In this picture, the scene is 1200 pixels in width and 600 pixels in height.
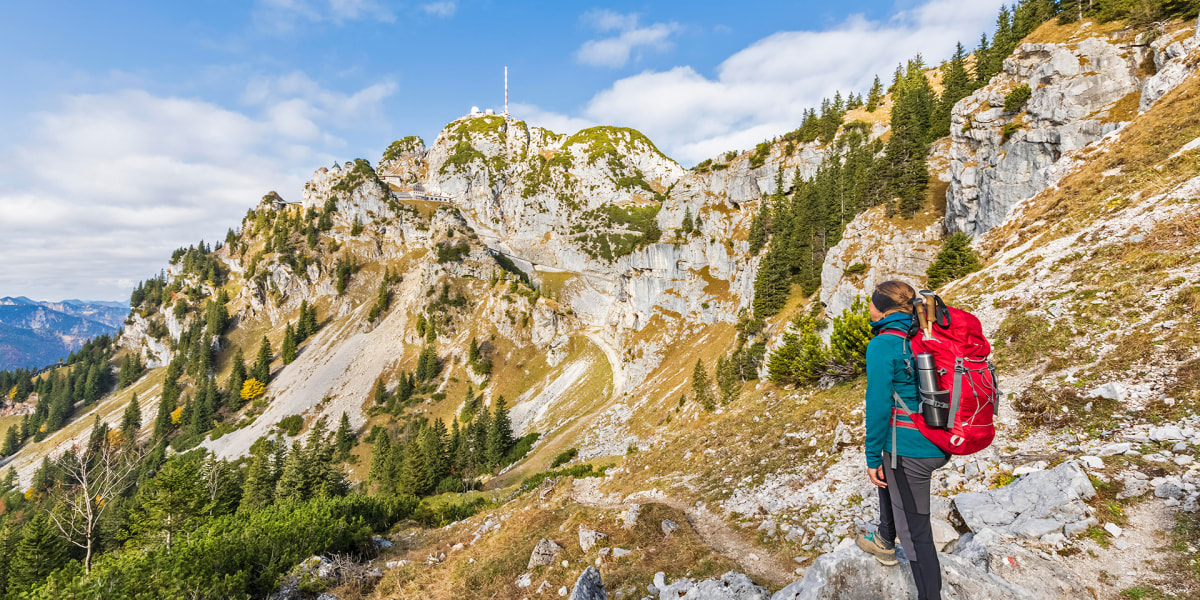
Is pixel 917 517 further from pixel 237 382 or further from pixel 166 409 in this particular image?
pixel 166 409

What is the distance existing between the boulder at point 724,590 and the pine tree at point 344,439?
104 metres

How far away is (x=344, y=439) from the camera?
94.9m

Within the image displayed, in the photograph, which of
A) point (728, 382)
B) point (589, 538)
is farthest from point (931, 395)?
point (728, 382)

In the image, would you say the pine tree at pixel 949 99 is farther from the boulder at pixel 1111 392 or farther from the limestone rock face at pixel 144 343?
the limestone rock face at pixel 144 343

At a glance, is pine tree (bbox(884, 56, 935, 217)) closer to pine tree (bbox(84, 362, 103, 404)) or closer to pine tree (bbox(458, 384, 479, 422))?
pine tree (bbox(458, 384, 479, 422))

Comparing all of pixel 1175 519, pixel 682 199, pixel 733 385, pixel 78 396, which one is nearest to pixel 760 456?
pixel 1175 519

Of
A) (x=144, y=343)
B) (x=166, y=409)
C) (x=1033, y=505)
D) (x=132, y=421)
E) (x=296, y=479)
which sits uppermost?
(x=144, y=343)

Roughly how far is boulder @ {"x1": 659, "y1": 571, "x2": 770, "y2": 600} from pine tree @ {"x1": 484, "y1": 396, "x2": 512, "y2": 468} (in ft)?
220

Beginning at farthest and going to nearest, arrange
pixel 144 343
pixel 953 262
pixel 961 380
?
pixel 144 343, pixel 953 262, pixel 961 380

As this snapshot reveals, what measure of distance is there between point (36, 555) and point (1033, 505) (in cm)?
5984

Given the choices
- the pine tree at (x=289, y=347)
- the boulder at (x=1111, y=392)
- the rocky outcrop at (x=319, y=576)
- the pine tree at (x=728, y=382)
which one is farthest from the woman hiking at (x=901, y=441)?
the pine tree at (x=289, y=347)

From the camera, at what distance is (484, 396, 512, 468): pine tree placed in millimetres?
69938

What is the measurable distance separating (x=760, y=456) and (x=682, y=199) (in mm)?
110294

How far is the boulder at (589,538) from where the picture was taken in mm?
11208
